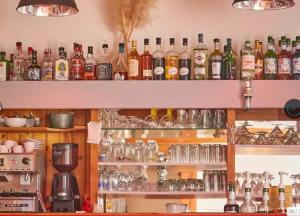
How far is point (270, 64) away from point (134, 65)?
1194mm

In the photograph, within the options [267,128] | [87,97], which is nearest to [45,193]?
[87,97]

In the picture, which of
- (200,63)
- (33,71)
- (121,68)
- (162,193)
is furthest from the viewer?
(121,68)

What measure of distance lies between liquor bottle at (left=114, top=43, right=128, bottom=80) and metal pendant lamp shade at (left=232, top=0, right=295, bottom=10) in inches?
61.7

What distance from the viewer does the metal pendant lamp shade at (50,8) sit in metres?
4.40

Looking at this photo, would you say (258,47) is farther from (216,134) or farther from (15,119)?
(15,119)

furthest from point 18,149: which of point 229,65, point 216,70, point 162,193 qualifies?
point 229,65

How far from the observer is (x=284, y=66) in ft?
19.1

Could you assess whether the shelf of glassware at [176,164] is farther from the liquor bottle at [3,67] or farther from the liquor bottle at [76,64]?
the liquor bottle at [3,67]

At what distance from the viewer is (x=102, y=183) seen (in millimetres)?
5789

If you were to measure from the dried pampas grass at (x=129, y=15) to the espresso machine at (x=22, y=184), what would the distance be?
4.53 feet

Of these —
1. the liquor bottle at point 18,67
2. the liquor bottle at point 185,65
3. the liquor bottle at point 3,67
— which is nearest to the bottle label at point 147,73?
the liquor bottle at point 185,65

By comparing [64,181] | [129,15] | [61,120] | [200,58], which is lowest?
[64,181]

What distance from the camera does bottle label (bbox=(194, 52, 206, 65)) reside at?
19.1 ft

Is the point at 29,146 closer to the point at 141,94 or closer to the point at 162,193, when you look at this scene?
the point at 141,94
